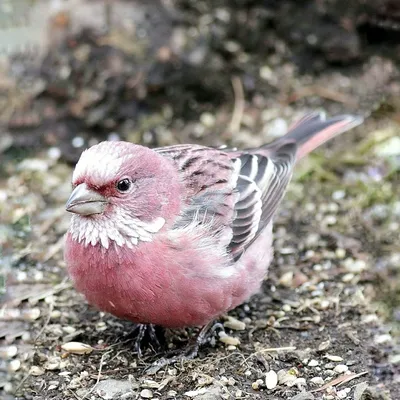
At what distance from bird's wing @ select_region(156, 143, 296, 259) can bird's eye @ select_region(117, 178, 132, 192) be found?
345 millimetres

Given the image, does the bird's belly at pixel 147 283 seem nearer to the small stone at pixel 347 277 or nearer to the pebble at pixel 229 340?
the pebble at pixel 229 340

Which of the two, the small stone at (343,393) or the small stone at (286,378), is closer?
the small stone at (343,393)

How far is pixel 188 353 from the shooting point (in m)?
4.16

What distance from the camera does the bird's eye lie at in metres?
3.80

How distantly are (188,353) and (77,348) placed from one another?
597mm

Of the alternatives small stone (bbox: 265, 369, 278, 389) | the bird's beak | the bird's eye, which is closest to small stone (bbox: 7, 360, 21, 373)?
the bird's beak

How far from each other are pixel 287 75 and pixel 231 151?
7.88 feet

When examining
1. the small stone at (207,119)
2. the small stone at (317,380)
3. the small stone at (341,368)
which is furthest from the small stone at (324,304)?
the small stone at (207,119)

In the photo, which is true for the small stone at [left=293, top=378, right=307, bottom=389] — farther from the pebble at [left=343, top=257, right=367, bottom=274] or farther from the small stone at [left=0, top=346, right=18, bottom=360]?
the small stone at [left=0, top=346, right=18, bottom=360]

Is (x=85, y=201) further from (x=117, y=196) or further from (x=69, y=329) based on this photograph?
(x=69, y=329)

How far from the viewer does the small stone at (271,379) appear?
3.88 metres

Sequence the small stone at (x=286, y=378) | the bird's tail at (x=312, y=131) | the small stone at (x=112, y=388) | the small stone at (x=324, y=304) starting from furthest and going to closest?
the bird's tail at (x=312, y=131), the small stone at (x=324, y=304), the small stone at (x=286, y=378), the small stone at (x=112, y=388)

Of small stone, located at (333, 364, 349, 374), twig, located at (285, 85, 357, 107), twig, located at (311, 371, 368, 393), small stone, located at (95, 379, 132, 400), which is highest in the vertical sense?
twig, located at (285, 85, 357, 107)

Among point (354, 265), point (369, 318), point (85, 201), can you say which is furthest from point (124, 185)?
point (354, 265)
